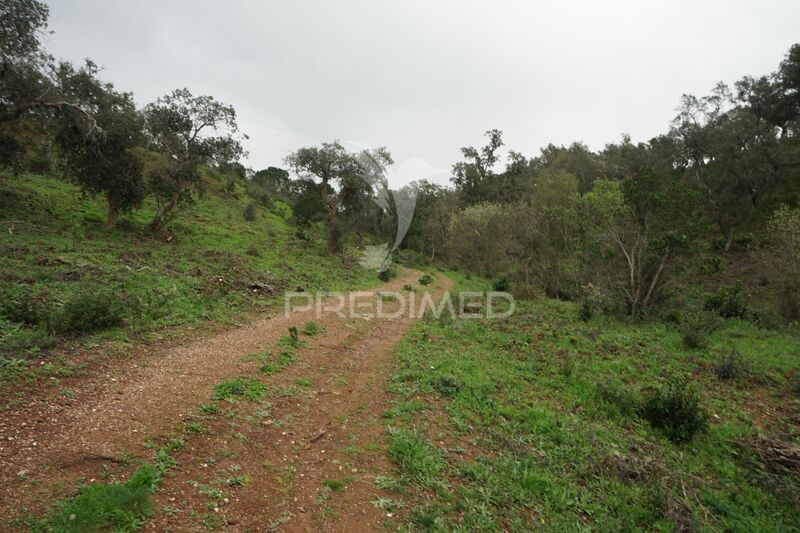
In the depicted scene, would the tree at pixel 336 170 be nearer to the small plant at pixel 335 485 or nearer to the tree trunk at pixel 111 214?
the tree trunk at pixel 111 214

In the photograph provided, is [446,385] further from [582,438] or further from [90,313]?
[90,313]

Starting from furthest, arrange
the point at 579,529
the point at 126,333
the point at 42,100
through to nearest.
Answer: the point at 42,100
the point at 126,333
the point at 579,529

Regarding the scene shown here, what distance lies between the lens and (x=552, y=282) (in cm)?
2781

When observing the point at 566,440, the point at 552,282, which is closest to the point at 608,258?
the point at 552,282

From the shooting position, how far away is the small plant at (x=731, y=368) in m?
11.2

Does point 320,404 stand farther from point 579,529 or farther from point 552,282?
point 552,282

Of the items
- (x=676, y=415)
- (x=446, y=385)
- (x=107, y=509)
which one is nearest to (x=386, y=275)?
(x=446, y=385)

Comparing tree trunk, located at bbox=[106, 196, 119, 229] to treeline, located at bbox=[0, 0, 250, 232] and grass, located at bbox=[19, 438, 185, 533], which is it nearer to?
treeline, located at bbox=[0, 0, 250, 232]

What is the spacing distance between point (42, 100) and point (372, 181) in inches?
858

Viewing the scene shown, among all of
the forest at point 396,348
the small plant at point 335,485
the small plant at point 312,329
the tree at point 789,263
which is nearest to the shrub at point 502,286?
the forest at point 396,348

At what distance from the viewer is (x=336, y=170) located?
32312 millimetres

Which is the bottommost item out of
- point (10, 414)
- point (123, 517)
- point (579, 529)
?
point (579, 529)

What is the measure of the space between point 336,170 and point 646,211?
74.9 feet

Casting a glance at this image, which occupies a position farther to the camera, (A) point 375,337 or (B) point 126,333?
(A) point 375,337
